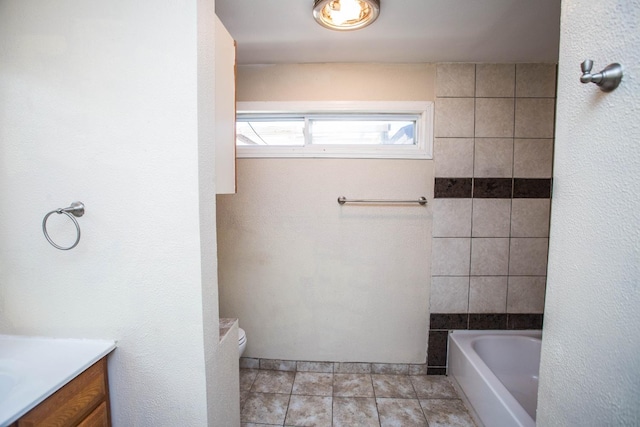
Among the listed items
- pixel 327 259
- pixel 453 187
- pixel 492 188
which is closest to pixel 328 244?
pixel 327 259

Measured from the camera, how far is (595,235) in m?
0.56

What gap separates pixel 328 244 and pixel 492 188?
4.07 feet

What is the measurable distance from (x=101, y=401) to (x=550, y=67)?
9.86 feet

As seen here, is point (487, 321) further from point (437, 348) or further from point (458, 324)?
point (437, 348)

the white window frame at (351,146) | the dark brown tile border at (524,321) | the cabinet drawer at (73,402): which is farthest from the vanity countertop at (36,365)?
the dark brown tile border at (524,321)

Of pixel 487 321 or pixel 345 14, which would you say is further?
pixel 487 321

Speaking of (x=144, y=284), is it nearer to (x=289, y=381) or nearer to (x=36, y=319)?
(x=36, y=319)

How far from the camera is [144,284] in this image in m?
0.86

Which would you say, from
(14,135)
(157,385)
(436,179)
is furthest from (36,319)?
(436,179)

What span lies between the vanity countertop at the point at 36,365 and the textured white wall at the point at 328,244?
40.2 inches

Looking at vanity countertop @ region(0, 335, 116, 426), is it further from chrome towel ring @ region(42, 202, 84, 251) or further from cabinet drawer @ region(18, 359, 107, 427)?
chrome towel ring @ region(42, 202, 84, 251)

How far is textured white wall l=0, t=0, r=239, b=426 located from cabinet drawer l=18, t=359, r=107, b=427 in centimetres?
6

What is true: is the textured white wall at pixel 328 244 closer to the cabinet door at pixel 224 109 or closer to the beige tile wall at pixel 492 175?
the beige tile wall at pixel 492 175

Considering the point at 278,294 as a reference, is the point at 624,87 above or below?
above
